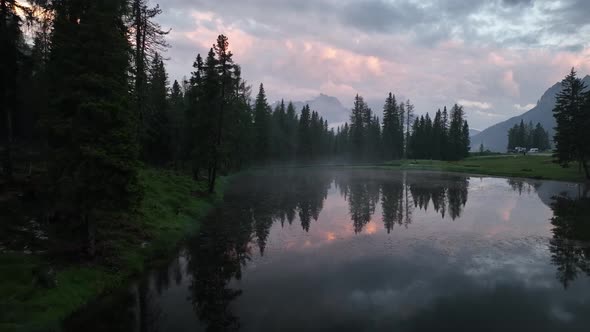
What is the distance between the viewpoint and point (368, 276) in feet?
55.7

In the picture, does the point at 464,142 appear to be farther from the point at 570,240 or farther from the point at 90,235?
the point at 90,235

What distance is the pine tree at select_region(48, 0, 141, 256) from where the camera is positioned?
14.6 metres

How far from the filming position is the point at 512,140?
16038 cm

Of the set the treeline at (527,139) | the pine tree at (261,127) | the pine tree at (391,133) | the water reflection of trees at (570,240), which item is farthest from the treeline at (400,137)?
the water reflection of trees at (570,240)

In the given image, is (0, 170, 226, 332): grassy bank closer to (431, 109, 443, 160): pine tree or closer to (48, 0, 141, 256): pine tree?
(48, 0, 141, 256): pine tree

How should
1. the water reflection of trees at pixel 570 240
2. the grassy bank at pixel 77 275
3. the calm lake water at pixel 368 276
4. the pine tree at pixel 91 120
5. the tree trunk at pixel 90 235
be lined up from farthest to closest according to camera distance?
the water reflection of trees at pixel 570 240, the tree trunk at pixel 90 235, the pine tree at pixel 91 120, the calm lake water at pixel 368 276, the grassy bank at pixel 77 275

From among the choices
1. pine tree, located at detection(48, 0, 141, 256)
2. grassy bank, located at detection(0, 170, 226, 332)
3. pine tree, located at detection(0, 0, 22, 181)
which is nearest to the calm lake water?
grassy bank, located at detection(0, 170, 226, 332)

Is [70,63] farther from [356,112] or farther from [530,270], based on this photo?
[356,112]

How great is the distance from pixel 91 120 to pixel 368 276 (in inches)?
615

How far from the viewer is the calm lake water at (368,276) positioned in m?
12.7

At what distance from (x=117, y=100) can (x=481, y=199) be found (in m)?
41.2

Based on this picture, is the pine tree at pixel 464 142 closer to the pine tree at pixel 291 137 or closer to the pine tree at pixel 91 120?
the pine tree at pixel 291 137

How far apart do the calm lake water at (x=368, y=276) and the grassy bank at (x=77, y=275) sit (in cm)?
79

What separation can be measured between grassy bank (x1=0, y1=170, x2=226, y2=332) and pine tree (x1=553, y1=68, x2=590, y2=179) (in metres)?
64.4
